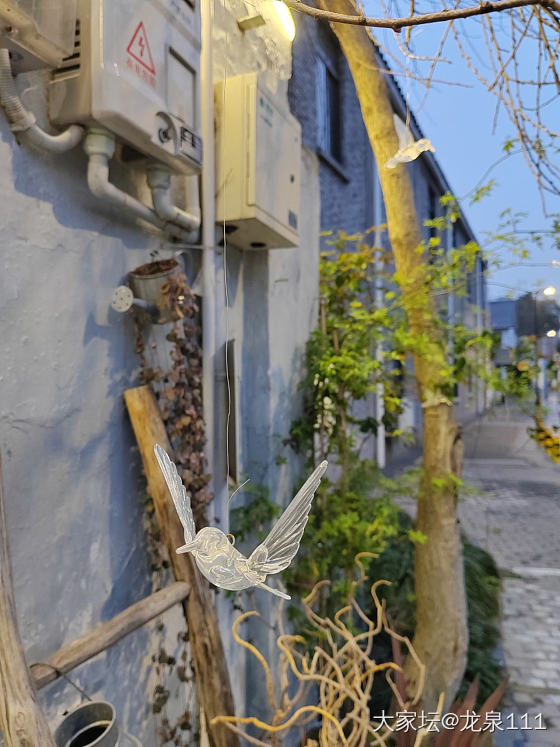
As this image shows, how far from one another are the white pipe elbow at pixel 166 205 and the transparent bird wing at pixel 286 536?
3.45 ft

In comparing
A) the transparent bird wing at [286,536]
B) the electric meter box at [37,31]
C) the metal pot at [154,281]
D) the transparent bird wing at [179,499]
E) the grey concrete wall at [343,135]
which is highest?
the grey concrete wall at [343,135]

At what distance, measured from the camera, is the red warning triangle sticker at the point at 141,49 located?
1.25m

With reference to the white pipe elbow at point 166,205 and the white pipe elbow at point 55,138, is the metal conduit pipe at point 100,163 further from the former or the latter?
the white pipe elbow at point 166,205

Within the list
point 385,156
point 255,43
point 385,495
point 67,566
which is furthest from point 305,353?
point 67,566

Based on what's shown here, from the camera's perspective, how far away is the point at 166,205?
1491mm

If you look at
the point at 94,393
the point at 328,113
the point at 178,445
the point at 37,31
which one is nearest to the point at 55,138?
the point at 37,31

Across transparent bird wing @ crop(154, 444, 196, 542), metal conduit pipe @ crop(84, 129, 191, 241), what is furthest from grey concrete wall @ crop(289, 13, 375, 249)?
transparent bird wing @ crop(154, 444, 196, 542)

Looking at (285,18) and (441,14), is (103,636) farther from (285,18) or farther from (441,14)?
(285,18)

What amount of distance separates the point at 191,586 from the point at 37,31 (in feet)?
4.67

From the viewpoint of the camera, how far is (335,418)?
8.09 feet

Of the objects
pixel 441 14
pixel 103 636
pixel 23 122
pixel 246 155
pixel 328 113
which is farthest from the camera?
pixel 328 113

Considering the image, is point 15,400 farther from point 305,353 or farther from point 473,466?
point 473,466

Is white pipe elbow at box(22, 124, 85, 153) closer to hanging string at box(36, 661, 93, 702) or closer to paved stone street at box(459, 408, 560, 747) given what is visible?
hanging string at box(36, 661, 93, 702)

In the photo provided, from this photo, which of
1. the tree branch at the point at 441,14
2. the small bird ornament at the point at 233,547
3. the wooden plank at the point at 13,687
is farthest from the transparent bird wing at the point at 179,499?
the tree branch at the point at 441,14
